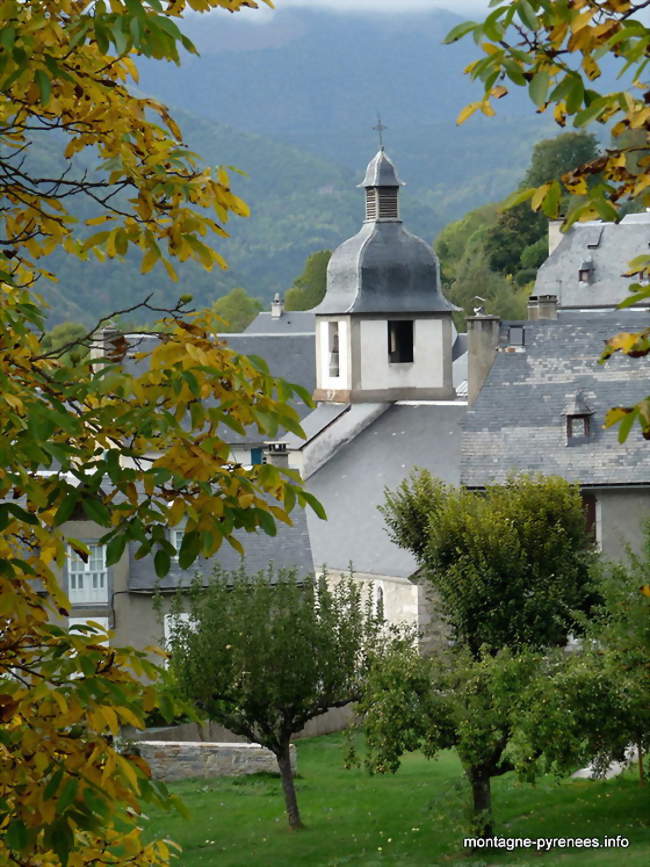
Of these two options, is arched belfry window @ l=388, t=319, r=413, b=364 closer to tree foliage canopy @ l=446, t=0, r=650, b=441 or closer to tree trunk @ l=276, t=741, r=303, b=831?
tree trunk @ l=276, t=741, r=303, b=831

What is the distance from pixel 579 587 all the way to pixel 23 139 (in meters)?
23.8

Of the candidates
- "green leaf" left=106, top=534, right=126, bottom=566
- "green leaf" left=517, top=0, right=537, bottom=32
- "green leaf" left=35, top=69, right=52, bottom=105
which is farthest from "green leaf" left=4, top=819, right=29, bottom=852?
"green leaf" left=517, top=0, right=537, bottom=32

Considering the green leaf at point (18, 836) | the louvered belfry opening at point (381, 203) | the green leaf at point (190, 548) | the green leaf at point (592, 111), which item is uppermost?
the louvered belfry opening at point (381, 203)

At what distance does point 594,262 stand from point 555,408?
4152 cm

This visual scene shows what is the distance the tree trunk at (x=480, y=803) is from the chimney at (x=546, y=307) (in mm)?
27230

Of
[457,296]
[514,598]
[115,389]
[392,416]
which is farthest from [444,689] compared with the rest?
[457,296]

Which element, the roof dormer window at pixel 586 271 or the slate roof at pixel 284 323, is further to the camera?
the slate roof at pixel 284 323

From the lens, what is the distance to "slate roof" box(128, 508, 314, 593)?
35.7 m

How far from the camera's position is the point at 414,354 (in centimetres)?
4822

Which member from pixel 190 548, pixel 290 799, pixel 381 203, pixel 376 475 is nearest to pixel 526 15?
pixel 190 548

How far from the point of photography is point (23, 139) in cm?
802

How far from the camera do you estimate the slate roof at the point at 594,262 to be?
255 ft

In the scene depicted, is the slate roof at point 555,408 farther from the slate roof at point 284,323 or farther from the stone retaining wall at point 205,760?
the slate roof at point 284,323

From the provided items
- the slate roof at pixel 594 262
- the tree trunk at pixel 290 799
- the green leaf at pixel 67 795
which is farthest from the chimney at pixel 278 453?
the slate roof at pixel 594 262
